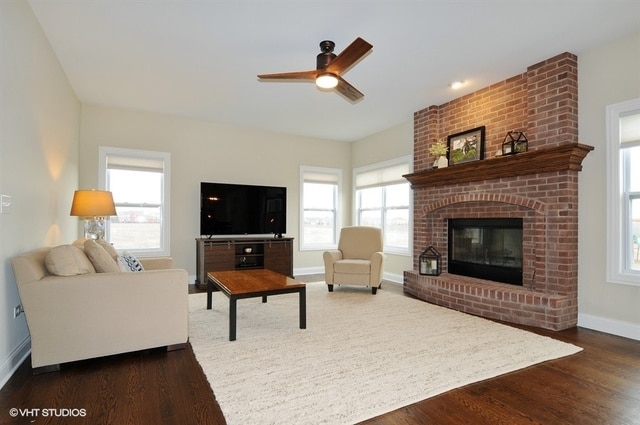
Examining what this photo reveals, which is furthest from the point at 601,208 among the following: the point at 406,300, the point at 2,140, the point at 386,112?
the point at 2,140

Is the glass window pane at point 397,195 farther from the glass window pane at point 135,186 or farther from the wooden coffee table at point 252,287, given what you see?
the glass window pane at point 135,186

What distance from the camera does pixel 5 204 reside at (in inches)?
87.7

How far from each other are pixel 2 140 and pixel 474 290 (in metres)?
4.53

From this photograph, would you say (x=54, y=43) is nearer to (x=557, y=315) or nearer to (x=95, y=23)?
(x=95, y=23)

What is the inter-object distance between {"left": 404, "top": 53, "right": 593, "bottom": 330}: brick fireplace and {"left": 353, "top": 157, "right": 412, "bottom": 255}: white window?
1.08m

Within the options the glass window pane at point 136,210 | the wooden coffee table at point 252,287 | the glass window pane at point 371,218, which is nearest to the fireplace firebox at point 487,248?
the glass window pane at point 371,218

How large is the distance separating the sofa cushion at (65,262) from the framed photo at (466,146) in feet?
14.7

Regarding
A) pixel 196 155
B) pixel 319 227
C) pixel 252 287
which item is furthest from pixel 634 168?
pixel 196 155

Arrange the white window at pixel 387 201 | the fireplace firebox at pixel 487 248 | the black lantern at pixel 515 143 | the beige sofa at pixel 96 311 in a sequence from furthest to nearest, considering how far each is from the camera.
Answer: the white window at pixel 387 201
the fireplace firebox at pixel 487 248
the black lantern at pixel 515 143
the beige sofa at pixel 96 311

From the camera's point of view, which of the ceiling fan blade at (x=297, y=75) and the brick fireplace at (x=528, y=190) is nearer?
the ceiling fan blade at (x=297, y=75)

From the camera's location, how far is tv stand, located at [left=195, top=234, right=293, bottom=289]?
17.5ft

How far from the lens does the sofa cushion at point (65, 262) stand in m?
2.45

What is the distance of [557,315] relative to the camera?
334 centimetres

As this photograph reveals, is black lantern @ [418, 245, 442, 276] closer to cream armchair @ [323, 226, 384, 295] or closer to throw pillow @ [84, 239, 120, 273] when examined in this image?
cream armchair @ [323, 226, 384, 295]
